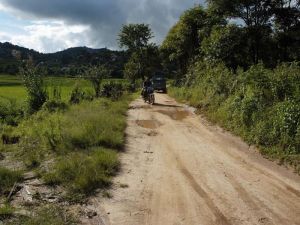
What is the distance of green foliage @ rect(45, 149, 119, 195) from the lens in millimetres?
Answer: 8836

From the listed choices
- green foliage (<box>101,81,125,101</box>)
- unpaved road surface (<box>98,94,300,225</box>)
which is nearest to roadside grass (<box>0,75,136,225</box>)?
unpaved road surface (<box>98,94,300,225</box>)

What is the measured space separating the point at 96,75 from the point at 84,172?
64.3 ft

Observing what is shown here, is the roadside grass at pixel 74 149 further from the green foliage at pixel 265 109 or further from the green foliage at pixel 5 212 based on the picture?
the green foliage at pixel 265 109

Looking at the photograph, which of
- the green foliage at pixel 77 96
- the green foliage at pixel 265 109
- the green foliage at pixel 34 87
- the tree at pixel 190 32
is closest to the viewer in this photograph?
the green foliage at pixel 265 109

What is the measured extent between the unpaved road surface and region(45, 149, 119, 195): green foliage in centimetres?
36

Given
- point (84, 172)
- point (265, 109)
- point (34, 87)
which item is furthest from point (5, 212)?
point (34, 87)

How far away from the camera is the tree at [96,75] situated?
28.2 metres

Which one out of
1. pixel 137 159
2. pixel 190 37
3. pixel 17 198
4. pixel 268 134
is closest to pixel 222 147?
pixel 268 134

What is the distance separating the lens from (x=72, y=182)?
9000 millimetres

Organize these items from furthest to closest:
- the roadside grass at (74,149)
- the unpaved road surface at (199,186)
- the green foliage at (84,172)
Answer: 1. the roadside grass at (74,149)
2. the green foliage at (84,172)
3. the unpaved road surface at (199,186)

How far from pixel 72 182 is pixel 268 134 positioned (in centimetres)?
673

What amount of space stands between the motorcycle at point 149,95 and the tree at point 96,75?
10.2ft

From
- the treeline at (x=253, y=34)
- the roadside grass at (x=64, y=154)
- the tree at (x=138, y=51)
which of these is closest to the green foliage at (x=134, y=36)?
the tree at (x=138, y=51)

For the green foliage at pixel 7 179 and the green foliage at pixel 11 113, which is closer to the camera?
the green foliage at pixel 7 179
